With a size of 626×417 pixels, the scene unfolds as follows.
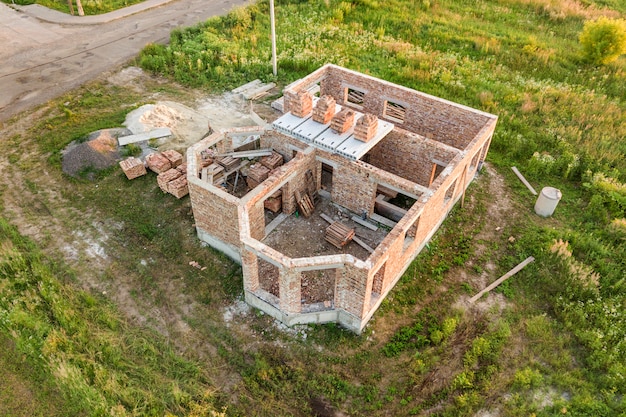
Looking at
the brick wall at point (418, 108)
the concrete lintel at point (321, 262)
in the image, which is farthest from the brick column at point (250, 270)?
the brick wall at point (418, 108)

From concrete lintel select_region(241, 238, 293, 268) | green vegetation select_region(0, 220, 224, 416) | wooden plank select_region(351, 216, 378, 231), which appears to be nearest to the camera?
green vegetation select_region(0, 220, 224, 416)

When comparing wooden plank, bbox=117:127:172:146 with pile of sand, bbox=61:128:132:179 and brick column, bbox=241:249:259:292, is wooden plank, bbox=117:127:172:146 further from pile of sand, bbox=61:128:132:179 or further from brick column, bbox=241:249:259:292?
brick column, bbox=241:249:259:292

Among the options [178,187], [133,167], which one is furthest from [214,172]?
[133,167]

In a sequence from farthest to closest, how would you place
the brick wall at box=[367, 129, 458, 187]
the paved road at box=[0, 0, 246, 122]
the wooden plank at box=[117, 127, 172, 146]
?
the paved road at box=[0, 0, 246, 122] < the wooden plank at box=[117, 127, 172, 146] < the brick wall at box=[367, 129, 458, 187]

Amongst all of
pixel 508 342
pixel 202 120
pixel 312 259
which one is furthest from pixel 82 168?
pixel 508 342

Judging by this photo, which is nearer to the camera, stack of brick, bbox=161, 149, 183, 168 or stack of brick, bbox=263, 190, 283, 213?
stack of brick, bbox=263, 190, 283, 213

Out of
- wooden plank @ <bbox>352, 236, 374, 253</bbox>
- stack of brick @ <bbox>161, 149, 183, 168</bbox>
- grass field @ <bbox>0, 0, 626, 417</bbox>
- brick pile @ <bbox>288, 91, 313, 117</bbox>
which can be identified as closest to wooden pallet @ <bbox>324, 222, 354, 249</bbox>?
wooden plank @ <bbox>352, 236, 374, 253</bbox>
